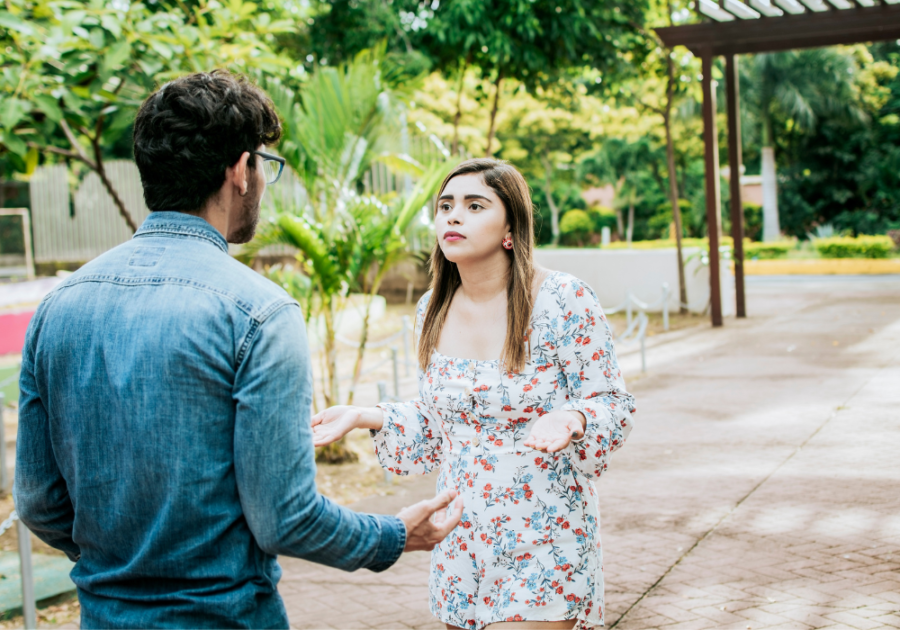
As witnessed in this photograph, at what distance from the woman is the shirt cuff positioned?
0.63 meters

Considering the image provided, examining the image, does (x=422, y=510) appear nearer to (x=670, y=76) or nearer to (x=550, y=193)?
(x=670, y=76)

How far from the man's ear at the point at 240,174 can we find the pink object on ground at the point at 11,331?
40.5ft

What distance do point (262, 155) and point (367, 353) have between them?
11619 millimetres

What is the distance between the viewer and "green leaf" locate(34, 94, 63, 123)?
17.1 feet

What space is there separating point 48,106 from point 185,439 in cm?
443

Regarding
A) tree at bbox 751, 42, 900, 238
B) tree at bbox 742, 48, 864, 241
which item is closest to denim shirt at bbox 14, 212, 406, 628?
tree at bbox 742, 48, 864, 241

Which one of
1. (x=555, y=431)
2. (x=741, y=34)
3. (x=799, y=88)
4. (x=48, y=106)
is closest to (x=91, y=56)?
(x=48, y=106)

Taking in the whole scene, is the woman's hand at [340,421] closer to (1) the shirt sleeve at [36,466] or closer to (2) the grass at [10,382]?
(1) the shirt sleeve at [36,466]

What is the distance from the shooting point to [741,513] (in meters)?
5.39

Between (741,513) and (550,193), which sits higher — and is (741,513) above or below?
below

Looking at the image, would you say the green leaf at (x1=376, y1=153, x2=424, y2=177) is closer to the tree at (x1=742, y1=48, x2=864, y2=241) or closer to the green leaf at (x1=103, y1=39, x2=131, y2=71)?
the green leaf at (x1=103, y1=39, x2=131, y2=71)

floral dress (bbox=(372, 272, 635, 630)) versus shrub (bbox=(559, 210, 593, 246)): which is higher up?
shrub (bbox=(559, 210, 593, 246))

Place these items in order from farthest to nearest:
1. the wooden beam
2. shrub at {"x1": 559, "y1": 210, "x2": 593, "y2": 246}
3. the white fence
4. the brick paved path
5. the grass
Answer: shrub at {"x1": 559, "y1": 210, "x2": 593, "y2": 246} → the white fence → the wooden beam → the grass → the brick paved path

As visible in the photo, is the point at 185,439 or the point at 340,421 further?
the point at 340,421
